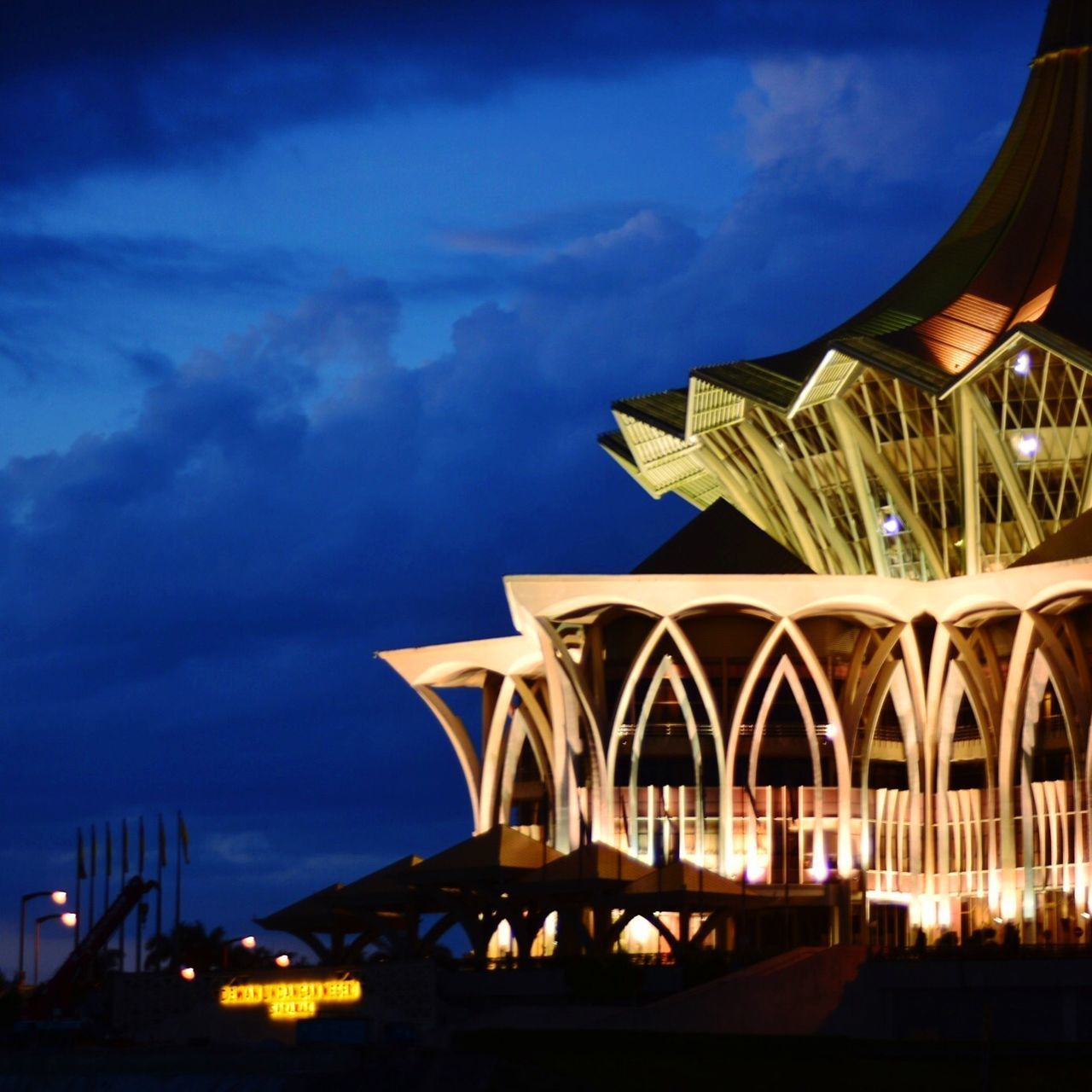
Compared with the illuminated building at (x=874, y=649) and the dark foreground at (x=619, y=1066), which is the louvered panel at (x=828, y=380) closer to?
the illuminated building at (x=874, y=649)

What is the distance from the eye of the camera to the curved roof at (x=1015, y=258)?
8156 cm

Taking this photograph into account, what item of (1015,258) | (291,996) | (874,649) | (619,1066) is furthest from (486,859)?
(1015,258)

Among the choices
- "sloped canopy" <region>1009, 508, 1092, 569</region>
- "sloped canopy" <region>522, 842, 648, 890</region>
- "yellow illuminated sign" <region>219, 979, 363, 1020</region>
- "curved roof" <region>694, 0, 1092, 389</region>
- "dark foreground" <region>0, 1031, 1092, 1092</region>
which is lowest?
"dark foreground" <region>0, 1031, 1092, 1092</region>

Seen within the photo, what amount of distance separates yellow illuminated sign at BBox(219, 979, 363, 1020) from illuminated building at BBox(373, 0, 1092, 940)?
1422cm

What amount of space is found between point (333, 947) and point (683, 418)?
953 inches

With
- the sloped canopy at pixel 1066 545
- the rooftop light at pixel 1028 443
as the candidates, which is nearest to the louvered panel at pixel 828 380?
the rooftop light at pixel 1028 443

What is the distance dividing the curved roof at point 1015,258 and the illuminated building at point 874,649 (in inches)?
6.3

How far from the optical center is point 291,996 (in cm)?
6850

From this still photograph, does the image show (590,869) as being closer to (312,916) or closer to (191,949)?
(312,916)

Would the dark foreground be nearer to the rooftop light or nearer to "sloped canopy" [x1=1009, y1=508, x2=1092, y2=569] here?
"sloped canopy" [x1=1009, y1=508, x2=1092, y2=569]

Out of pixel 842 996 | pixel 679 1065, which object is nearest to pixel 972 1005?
pixel 842 996

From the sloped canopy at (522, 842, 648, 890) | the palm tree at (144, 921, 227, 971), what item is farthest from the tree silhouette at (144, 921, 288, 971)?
the sloped canopy at (522, 842, 648, 890)

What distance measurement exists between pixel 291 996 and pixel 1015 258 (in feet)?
127

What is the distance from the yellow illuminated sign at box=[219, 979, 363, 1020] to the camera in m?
66.8
